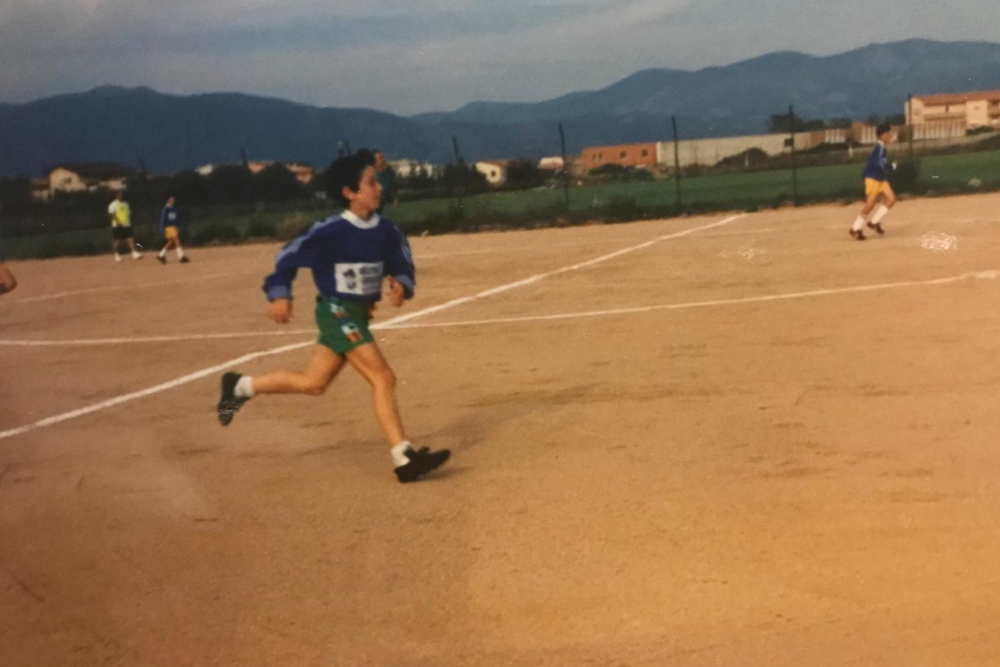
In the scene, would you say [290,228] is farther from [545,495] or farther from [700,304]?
[545,495]

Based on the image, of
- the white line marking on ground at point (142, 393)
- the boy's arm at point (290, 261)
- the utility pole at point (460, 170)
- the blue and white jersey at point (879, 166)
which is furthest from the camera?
the utility pole at point (460, 170)

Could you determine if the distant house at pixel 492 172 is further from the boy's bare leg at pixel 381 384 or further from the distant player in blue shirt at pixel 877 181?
the boy's bare leg at pixel 381 384

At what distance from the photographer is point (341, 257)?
21.4 ft

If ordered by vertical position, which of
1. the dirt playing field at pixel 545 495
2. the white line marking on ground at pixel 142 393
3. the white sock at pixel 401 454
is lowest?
the dirt playing field at pixel 545 495

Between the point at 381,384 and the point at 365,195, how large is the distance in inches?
40.5

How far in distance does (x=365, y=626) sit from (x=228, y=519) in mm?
1759

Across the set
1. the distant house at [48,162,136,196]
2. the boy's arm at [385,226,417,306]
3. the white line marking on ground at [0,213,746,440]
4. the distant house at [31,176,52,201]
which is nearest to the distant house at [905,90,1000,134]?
the white line marking on ground at [0,213,746,440]

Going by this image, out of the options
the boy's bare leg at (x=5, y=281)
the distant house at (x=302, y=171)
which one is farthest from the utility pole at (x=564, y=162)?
the boy's bare leg at (x=5, y=281)

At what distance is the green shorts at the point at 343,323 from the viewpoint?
656cm

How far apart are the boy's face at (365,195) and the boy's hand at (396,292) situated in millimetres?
392

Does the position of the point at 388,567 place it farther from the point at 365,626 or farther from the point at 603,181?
the point at 603,181

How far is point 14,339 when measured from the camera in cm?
1434

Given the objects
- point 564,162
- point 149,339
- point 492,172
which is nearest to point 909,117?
point 564,162

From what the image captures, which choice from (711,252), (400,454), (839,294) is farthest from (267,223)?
(400,454)
